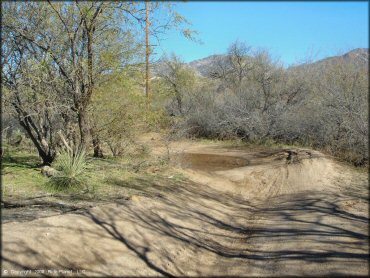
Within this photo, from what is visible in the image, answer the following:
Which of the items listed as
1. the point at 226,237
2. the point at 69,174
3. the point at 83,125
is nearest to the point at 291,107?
the point at 83,125

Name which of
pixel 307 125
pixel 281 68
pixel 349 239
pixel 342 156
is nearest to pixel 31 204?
pixel 349 239

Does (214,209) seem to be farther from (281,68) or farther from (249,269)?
(281,68)

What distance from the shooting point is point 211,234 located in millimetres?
8578

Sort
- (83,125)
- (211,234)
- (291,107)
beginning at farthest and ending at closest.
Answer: (291,107) < (83,125) < (211,234)

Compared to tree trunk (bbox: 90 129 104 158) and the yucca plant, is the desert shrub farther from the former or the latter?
the yucca plant

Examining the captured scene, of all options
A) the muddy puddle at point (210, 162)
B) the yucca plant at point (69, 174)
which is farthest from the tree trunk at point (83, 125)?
the muddy puddle at point (210, 162)

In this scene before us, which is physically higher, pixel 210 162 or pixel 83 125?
pixel 83 125

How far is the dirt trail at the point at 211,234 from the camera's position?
234 inches

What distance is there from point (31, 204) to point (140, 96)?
25.3ft

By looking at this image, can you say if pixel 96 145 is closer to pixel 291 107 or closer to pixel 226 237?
pixel 226 237

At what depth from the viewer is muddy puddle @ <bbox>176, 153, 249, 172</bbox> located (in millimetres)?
15866

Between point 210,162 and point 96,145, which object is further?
point 210,162

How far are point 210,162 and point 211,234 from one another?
10086 mm

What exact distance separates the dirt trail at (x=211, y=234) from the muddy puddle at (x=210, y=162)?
296cm
